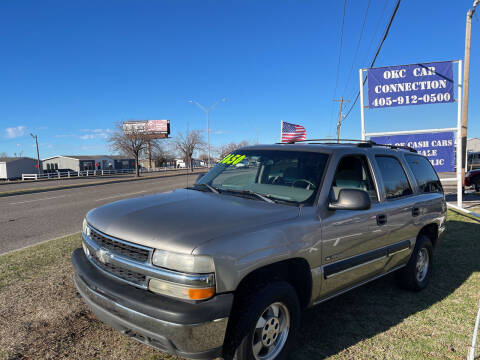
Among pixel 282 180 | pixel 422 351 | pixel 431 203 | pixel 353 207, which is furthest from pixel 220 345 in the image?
pixel 431 203

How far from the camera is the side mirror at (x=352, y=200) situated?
273 cm

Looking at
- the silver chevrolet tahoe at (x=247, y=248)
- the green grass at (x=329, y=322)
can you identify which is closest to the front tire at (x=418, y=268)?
the green grass at (x=329, y=322)

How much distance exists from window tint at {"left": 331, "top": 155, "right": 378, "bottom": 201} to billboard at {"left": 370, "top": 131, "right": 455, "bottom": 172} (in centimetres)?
758

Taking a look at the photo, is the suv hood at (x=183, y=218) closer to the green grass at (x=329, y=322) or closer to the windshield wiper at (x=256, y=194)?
the windshield wiper at (x=256, y=194)

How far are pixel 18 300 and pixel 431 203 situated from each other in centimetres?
505

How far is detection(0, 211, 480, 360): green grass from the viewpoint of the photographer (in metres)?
2.80

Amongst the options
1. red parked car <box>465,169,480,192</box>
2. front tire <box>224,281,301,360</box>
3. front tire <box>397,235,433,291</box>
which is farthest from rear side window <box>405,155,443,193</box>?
red parked car <box>465,169,480,192</box>

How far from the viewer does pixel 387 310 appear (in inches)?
144

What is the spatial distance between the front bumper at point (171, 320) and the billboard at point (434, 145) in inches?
383

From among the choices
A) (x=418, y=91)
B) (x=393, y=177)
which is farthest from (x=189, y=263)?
(x=418, y=91)

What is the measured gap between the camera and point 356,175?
3527mm

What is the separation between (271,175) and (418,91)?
28.1 feet

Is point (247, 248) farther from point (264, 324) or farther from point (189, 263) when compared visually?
point (264, 324)

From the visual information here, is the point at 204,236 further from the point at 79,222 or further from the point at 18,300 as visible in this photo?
the point at 79,222
